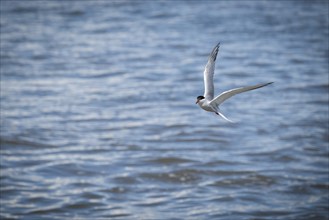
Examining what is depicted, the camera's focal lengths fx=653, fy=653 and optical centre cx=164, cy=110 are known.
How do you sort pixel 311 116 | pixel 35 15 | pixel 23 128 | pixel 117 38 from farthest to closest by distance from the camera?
1. pixel 35 15
2. pixel 117 38
3. pixel 311 116
4. pixel 23 128

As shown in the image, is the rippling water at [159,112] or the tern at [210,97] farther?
the rippling water at [159,112]

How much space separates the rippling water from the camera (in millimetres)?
10203

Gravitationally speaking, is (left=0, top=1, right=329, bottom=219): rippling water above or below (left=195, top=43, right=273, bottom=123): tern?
above

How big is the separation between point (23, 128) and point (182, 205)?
4.18 meters

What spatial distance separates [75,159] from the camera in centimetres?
1145

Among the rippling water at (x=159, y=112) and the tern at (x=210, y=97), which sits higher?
the rippling water at (x=159, y=112)

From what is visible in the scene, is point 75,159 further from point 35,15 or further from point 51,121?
point 35,15

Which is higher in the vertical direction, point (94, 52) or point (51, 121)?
point (94, 52)

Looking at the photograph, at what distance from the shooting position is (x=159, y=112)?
13664mm

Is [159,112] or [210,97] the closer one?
[210,97]

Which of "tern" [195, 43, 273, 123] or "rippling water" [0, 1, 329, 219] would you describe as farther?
"rippling water" [0, 1, 329, 219]

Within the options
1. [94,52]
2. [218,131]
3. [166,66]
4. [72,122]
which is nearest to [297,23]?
[166,66]

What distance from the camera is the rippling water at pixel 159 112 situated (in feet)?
33.5

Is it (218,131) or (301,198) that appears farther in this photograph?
(218,131)
